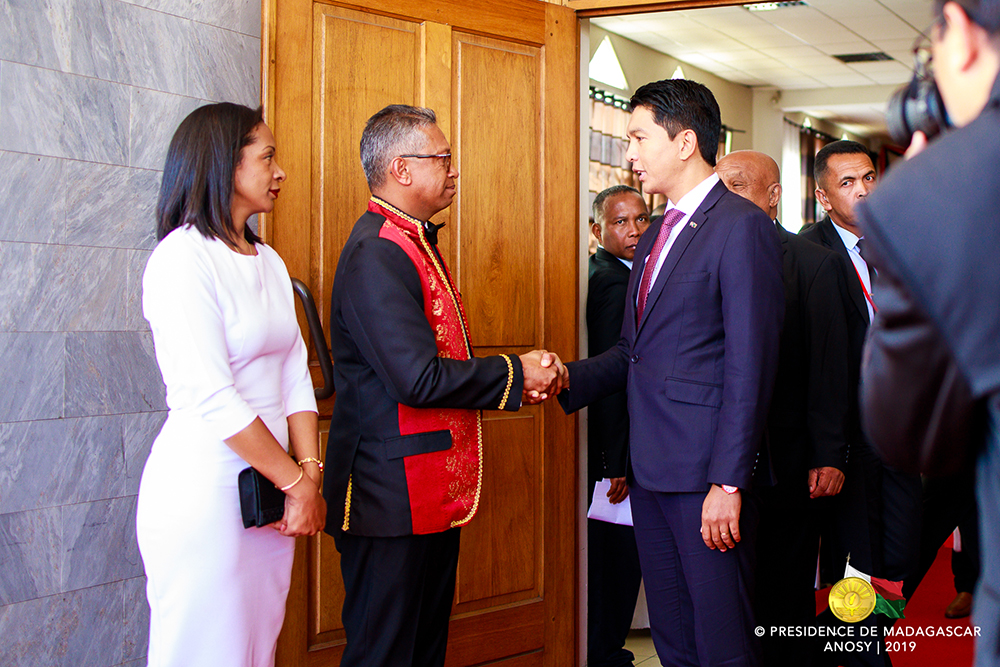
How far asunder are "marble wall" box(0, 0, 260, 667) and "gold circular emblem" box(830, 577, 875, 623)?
2155mm

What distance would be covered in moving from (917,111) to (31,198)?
1955 mm

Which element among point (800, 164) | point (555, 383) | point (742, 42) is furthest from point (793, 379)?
point (800, 164)

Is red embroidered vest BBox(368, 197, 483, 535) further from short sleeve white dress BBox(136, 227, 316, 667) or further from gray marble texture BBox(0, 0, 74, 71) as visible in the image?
gray marble texture BBox(0, 0, 74, 71)

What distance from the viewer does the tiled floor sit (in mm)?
3176

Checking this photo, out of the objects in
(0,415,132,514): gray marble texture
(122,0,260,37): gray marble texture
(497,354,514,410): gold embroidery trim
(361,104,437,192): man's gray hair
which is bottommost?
(0,415,132,514): gray marble texture

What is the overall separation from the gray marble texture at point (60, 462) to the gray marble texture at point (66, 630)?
245 mm

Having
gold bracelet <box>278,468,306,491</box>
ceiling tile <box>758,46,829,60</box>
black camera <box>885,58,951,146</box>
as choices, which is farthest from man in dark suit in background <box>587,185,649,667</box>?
ceiling tile <box>758,46,829,60</box>

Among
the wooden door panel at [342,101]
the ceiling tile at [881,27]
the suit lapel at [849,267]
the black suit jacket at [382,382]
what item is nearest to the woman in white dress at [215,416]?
the black suit jacket at [382,382]

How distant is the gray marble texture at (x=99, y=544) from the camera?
203cm

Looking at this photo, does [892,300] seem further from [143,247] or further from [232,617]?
[143,247]

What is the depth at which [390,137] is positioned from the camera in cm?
198

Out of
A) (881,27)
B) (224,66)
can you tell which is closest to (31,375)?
(224,66)

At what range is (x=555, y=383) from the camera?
2.13 m

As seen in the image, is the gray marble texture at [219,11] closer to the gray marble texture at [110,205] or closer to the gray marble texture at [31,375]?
the gray marble texture at [110,205]
